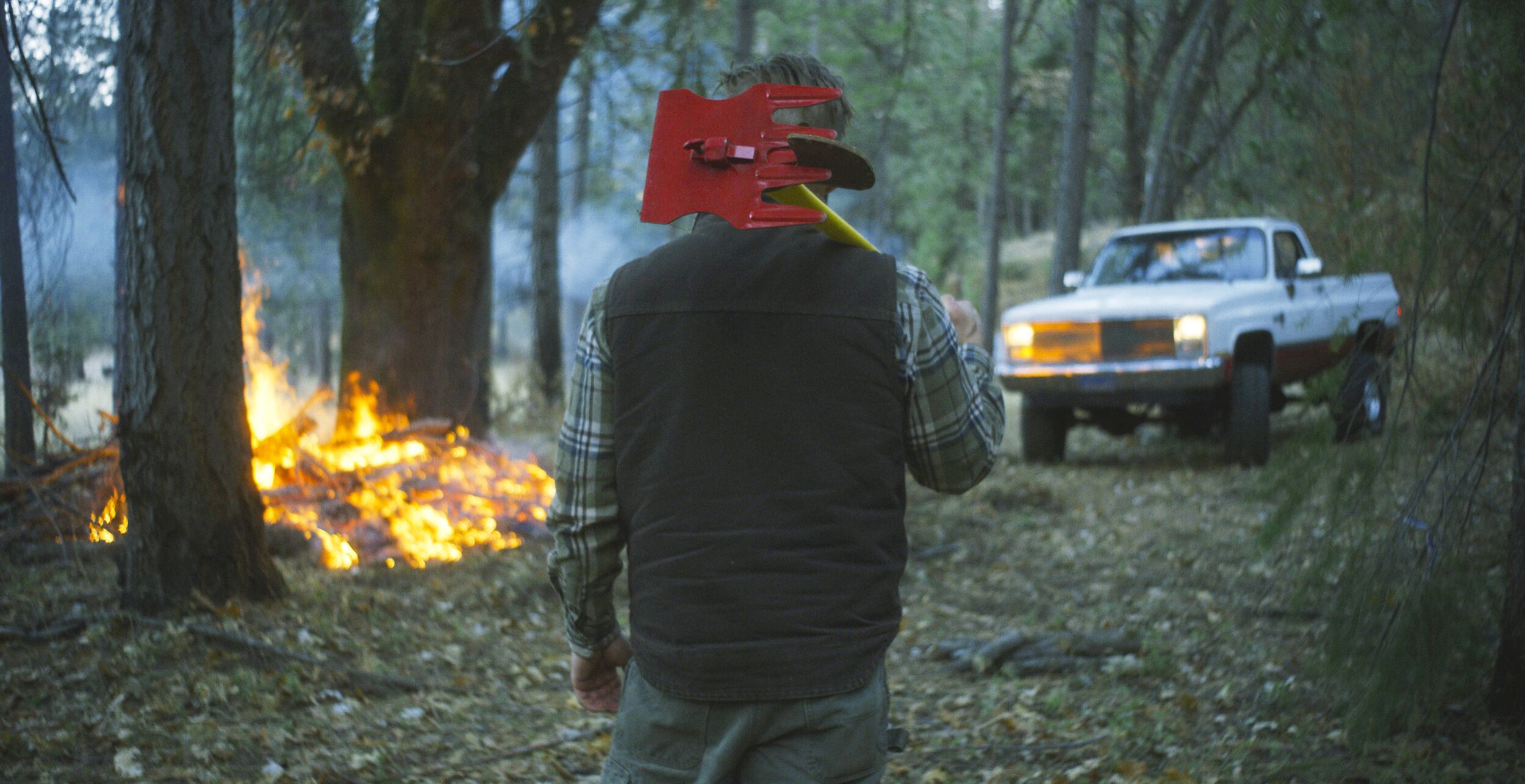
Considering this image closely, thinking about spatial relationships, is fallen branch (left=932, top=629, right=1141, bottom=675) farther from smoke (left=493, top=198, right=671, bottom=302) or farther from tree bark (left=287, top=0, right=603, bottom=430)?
smoke (left=493, top=198, right=671, bottom=302)

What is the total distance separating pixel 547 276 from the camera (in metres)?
13.9

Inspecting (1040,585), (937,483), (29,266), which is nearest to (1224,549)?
(1040,585)

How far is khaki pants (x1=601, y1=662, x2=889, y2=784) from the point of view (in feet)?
5.53

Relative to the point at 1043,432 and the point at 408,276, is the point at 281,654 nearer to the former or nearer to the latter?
the point at 408,276

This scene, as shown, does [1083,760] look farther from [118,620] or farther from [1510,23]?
[118,620]

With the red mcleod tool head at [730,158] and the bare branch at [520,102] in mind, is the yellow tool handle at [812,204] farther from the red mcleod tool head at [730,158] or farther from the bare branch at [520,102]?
the bare branch at [520,102]

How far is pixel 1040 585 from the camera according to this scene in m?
6.32

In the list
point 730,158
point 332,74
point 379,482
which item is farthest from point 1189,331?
point 730,158

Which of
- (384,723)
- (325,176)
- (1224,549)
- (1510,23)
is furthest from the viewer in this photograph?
(325,176)

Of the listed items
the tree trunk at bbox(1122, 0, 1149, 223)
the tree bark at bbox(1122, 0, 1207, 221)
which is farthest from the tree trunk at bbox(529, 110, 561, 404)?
the tree trunk at bbox(1122, 0, 1149, 223)

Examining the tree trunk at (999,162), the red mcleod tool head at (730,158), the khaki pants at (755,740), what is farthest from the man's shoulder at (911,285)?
the tree trunk at (999,162)

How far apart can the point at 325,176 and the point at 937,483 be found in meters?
7.71

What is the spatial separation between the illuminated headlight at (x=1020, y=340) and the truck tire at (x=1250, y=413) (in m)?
1.61

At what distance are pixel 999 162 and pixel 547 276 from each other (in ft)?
23.2
